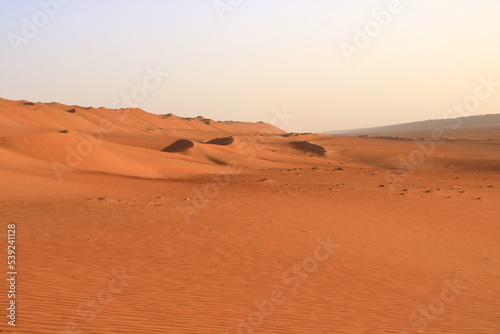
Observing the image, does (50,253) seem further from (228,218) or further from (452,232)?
(452,232)

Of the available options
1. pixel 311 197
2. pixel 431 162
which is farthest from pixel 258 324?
pixel 431 162

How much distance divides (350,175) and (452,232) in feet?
53.4

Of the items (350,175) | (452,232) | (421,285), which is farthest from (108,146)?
(421,285)

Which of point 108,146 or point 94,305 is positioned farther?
point 108,146

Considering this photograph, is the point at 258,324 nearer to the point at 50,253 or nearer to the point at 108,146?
the point at 50,253

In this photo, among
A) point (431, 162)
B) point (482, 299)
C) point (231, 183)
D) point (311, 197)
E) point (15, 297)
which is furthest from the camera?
point (431, 162)

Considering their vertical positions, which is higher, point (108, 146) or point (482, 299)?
point (108, 146)

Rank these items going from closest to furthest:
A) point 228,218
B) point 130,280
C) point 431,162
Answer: point 130,280 → point 228,218 → point 431,162

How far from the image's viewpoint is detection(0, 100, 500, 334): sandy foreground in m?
6.83

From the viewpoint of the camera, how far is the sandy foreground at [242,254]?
6832 mm

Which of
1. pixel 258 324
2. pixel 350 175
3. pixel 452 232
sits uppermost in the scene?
pixel 350 175

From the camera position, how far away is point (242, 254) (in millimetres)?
10758

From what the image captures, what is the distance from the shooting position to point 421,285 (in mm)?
9391

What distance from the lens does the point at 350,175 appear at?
31.3 m
